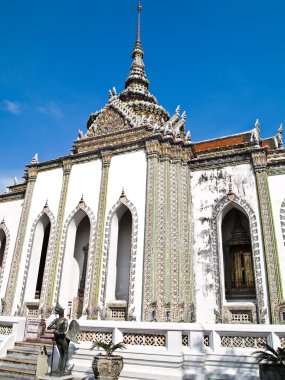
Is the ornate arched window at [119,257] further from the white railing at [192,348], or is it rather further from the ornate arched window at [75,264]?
the white railing at [192,348]

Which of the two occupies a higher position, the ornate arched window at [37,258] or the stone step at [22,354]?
the ornate arched window at [37,258]

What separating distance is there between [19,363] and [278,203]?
338 inches

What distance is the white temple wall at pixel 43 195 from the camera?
44.3 ft

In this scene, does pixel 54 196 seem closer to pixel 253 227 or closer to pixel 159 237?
pixel 159 237

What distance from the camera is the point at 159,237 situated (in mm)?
10883

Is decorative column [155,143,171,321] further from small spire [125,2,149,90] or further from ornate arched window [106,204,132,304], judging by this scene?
small spire [125,2,149,90]

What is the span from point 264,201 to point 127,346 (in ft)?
21.1

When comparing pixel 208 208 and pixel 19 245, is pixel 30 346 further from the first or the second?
pixel 208 208

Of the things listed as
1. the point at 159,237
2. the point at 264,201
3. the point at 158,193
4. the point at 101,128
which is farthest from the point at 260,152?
the point at 101,128

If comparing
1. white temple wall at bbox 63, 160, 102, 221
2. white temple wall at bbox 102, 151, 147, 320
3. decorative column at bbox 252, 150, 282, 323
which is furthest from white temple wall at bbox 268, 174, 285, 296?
white temple wall at bbox 63, 160, 102, 221

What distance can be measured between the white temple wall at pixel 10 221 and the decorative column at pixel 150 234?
250 inches

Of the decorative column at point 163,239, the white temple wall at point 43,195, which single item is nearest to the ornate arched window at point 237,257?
the decorative column at point 163,239

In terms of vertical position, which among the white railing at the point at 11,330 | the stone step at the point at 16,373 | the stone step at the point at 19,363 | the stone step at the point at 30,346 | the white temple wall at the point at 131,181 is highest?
the white temple wall at the point at 131,181

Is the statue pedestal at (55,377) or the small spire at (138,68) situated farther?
the small spire at (138,68)
